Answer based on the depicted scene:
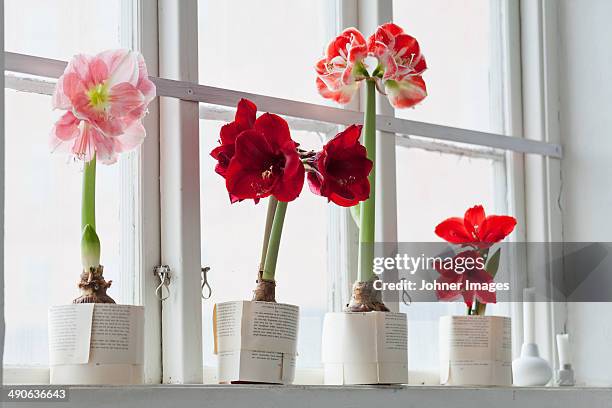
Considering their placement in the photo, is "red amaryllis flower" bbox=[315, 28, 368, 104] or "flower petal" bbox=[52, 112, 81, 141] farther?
"red amaryllis flower" bbox=[315, 28, 368, 104]

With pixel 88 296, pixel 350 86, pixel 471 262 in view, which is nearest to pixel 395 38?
pixel 350 86

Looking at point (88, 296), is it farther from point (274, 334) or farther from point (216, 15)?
point (216, 15)

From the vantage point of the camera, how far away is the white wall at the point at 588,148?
2.50 metres

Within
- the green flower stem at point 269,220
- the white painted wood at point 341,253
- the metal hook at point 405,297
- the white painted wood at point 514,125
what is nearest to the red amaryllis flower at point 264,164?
the green flower stem at point 269,220

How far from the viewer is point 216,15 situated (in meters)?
2.13

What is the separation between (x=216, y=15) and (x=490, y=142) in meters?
0.75

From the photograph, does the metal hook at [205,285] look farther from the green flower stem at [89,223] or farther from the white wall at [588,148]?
the white wall at [588,148]

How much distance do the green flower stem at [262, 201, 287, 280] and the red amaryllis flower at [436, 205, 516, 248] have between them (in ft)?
1.34

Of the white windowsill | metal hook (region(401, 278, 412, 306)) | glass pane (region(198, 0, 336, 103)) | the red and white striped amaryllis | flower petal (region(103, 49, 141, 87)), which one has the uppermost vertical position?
glass pane (region(198, 0, 336, 103))

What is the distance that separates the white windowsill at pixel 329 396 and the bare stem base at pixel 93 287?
18 cm

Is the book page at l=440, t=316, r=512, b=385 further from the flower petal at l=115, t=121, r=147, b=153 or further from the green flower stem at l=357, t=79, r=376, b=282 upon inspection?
the flower petal at l=115, t=121, r=147, b=153

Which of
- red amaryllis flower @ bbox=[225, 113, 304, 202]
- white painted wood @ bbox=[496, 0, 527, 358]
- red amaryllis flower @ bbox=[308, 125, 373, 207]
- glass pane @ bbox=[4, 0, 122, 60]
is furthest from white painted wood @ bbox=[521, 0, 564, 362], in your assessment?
glass pane @ bbox=[4, 0, 122, 60]

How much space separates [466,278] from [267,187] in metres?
0.59

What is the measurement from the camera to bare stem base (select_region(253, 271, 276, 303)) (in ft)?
6.08
